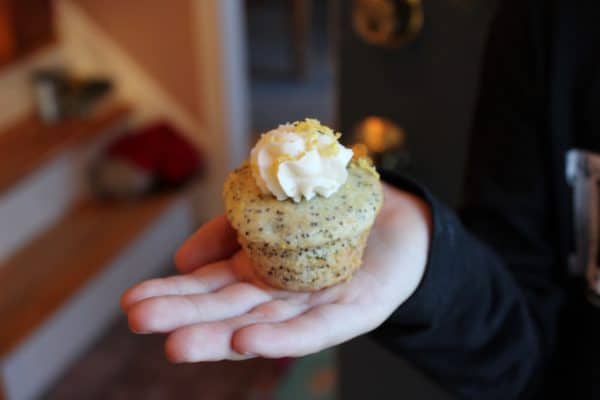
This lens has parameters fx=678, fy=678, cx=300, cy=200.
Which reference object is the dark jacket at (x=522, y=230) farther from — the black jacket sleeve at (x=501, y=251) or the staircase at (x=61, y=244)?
the staircase at (x=61, y=244)

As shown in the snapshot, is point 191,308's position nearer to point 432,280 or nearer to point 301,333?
point 301,333

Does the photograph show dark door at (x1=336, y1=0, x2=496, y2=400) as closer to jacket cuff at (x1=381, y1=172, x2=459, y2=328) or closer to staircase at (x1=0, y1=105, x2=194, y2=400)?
jacket cuff at (x1=381, y1=172, x2=459, y2=328)

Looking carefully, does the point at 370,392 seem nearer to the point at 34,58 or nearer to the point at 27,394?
the point at 27,394

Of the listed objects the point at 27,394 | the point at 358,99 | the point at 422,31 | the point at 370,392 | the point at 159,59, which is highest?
the point at 422,31

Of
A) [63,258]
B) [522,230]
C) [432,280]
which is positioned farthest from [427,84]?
[63,258]

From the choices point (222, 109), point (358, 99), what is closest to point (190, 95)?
point (222, 109)

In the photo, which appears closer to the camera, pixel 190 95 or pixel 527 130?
pixel 527 130

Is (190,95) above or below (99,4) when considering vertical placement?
below
